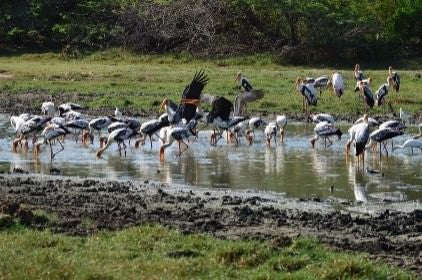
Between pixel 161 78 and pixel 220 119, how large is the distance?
440 inches

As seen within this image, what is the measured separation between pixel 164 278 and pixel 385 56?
28778 mm

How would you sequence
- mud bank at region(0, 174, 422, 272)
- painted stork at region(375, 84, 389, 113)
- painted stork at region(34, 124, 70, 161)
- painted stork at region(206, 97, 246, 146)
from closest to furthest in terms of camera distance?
1. mud bank at region(0, 174, 422, 272)
2. painted stork at region(34, 124, 70, 161)
3. painted stork at region(206, 97, 246, 146)
4. painted stork at region(375, 84, 389, 113)

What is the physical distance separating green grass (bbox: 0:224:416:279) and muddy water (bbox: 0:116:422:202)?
4.05 m

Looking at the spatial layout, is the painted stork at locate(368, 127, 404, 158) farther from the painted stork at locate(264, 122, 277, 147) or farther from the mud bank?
the mud bank

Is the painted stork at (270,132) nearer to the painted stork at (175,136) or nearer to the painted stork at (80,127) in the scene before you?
the painted stork at (175,136)

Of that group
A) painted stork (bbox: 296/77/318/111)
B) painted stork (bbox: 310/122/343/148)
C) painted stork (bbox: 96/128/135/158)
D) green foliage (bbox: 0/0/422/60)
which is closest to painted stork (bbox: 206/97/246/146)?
painted stork (bbox: 310/122/343/148)

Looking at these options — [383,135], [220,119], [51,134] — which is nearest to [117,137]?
[51,134]

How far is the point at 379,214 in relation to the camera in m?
11.4

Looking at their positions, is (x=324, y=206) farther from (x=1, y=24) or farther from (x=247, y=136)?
(x=1, y=24)

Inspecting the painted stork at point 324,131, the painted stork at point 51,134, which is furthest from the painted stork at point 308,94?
the painted stork at point 51,134

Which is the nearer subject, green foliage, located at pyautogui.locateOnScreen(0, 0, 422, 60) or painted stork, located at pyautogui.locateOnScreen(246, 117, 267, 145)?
painted stork, located at pyautogui.locateOnScreen(246, 117, 267, 145)

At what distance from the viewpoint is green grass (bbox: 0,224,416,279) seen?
7992mm

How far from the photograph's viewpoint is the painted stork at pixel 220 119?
19.7 meters

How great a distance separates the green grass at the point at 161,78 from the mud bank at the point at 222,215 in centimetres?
1179
